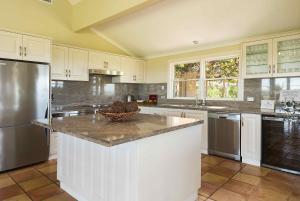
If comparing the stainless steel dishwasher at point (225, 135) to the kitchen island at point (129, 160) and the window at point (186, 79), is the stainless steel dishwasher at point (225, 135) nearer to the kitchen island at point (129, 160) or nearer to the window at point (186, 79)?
the window at point (186, 79)

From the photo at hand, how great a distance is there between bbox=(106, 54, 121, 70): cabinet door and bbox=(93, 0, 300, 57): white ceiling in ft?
1.66

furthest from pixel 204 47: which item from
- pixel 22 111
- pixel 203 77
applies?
pixel 22 111

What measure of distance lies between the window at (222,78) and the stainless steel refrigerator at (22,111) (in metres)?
3.39

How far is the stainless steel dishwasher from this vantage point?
11.9ft

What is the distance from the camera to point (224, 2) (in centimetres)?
315

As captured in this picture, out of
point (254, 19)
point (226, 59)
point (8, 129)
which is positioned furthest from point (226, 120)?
point (8, 129)

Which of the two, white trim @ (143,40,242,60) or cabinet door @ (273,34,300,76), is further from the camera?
white trim @ (143,40,242,60)

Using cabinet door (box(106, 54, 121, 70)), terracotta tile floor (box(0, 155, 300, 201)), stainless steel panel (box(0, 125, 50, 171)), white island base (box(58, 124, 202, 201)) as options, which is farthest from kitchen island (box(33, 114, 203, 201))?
cabinet door (box(106, 54, 121, 70))

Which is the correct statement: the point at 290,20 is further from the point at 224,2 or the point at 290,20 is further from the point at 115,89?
the point at 115,89

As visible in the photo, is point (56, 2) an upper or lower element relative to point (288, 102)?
upper

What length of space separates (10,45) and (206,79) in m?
3.87

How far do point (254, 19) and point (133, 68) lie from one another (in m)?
3.10

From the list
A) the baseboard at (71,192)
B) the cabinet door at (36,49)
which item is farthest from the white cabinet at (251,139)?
the cabinet door at (36,49)

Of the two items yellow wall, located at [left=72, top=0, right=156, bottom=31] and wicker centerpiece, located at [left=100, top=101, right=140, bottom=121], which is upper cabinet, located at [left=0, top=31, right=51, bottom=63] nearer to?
yellow wall, located at [left=72, top=0, right=156, bottom=31]
